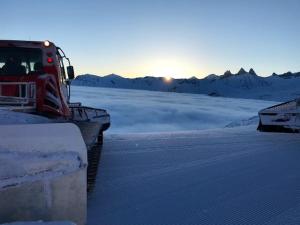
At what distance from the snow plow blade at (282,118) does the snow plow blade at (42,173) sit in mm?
6525

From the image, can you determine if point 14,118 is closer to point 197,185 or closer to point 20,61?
point 197,185

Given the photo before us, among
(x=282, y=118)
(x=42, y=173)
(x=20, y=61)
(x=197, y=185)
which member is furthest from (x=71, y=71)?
(x=42, y=173)

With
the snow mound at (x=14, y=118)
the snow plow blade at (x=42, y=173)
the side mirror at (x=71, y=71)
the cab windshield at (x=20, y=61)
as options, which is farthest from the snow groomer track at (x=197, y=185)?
the cab windshield at (x=20, y=61)

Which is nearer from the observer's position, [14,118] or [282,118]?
[14,118]

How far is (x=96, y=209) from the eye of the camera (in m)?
3.62

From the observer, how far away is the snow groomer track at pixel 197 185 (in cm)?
345

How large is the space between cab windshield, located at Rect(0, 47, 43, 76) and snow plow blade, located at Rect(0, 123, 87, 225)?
3872mm

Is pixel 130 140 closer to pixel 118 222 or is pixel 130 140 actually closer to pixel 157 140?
pixel 157 140

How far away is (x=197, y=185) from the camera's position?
176 inches

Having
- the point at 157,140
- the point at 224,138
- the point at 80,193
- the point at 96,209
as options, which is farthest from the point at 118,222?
the point at 224,138

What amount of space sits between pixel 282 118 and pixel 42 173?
269 inches

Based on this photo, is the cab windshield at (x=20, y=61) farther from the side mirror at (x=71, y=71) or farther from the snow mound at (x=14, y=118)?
the snow mound at (x=14, y=118)

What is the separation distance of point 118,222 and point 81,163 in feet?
2.86

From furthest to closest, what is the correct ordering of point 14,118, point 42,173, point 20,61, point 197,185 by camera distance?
point 20,61
point 197,185
point 14,118
point 42,173
